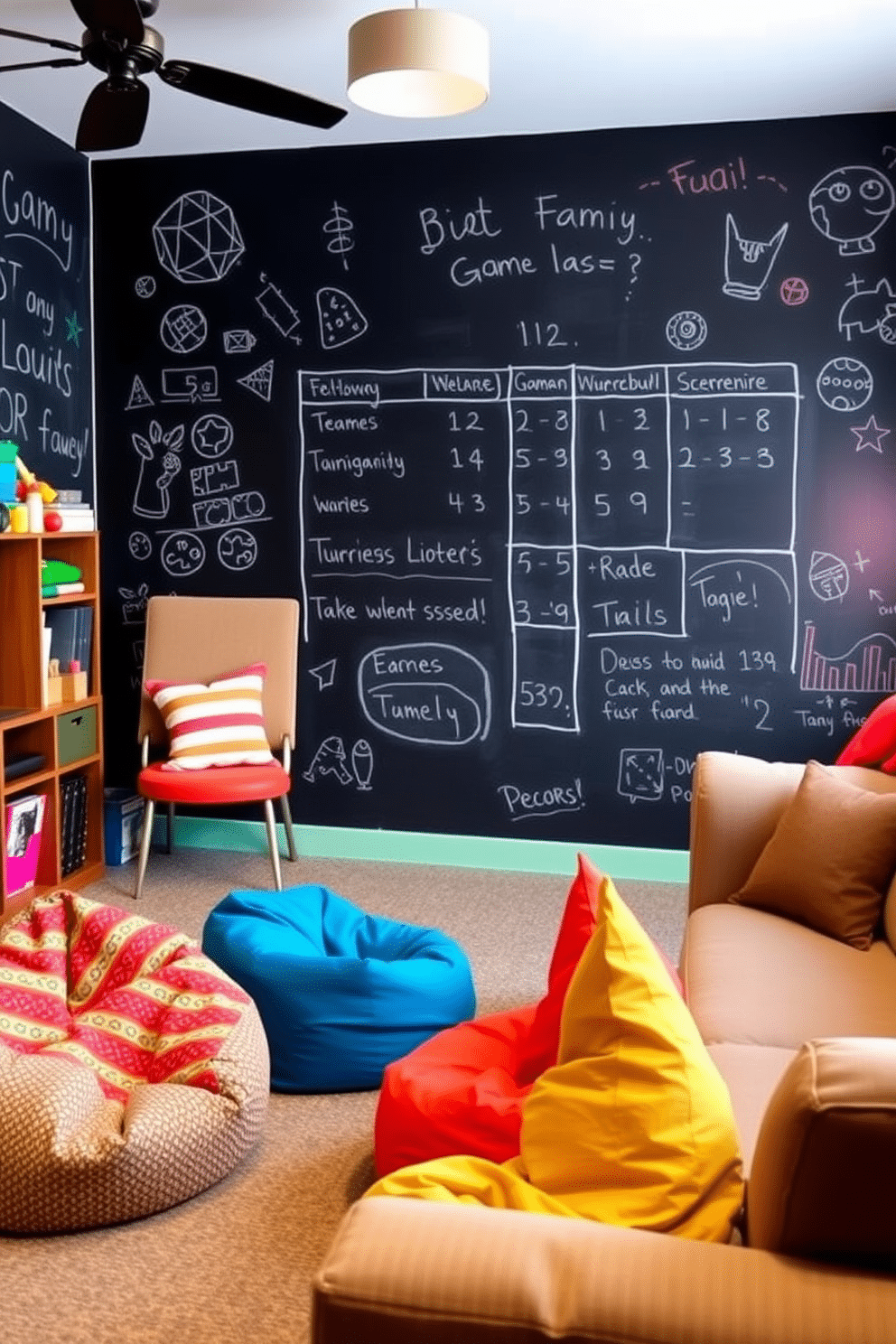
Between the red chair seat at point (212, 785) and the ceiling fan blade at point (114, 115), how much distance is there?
1.91 metres

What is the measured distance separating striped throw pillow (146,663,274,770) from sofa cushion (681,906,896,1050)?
1.93 metres

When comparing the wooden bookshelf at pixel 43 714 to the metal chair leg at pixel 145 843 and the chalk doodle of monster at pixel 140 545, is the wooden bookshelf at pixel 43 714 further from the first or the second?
the chalk doodle of monster at pixel 140 545

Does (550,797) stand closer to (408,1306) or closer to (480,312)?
(480,312)

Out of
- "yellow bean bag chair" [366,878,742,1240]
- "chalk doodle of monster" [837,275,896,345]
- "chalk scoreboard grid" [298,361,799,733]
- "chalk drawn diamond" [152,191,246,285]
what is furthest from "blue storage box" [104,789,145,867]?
"yellow bean bag chair" [366,878,742,1240]

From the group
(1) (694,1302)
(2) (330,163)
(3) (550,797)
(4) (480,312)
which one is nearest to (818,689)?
(3) (550,797)

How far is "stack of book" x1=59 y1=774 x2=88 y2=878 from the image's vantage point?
428 cm

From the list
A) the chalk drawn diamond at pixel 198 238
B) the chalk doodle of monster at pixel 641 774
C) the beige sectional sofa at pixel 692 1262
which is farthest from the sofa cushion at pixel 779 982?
the chalk drawn diamond at pixel 198 238

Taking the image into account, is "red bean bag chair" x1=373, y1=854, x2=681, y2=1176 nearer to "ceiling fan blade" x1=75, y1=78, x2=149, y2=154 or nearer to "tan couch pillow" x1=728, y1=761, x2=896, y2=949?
"tan couch pillow" x1=728, y1=761, x2=896, y2=949

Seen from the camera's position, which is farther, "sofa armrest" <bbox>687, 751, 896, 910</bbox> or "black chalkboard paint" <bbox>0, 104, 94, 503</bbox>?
"black chalkboard paint" <bbox>0, 104, 94, 503</bbox>

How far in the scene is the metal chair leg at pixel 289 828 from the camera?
450cm

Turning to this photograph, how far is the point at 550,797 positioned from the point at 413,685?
0.64m

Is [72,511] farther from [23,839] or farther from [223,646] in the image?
[23,839]

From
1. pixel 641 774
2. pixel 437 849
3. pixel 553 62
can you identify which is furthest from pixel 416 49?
pixel 437 849

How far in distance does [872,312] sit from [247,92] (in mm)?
2295
